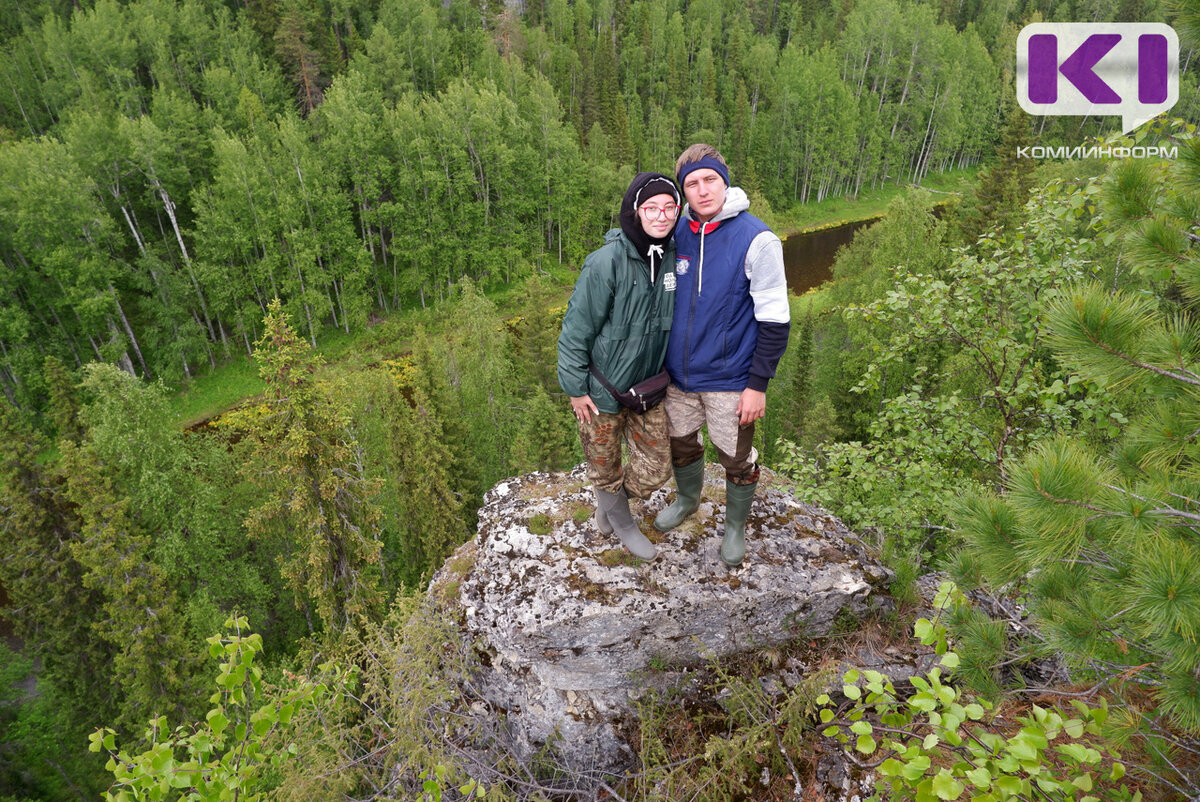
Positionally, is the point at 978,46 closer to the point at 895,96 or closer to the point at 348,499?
the point at 895,96

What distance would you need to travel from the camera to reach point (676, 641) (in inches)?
216

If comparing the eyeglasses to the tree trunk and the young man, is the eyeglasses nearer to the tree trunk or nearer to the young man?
the young man

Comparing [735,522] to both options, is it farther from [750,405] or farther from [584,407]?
[584,407]

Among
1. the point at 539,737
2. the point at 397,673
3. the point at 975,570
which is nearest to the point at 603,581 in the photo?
the point at 539,737

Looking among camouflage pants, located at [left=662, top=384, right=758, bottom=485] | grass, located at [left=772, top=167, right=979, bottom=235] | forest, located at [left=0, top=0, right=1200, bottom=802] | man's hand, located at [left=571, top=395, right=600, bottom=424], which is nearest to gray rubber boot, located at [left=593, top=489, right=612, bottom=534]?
camouflage pants, located at [left=662, top=384, right=758, bottom=485]

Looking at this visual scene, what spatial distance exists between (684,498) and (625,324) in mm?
Result: 2195

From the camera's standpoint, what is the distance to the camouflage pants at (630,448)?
4.97 meters

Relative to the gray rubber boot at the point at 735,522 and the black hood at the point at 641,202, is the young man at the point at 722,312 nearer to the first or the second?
the black hood at the point at 641,202

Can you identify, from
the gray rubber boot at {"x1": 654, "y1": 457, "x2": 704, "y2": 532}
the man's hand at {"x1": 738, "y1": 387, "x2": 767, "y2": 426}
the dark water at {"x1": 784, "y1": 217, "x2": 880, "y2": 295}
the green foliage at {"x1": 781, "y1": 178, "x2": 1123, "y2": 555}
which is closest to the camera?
the man's hand at {"x1": 738, "y1": 387, "x2": 767, "y2": 426}

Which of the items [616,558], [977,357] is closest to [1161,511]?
[616,558]

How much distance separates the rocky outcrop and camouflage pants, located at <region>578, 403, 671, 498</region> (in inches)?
39.3

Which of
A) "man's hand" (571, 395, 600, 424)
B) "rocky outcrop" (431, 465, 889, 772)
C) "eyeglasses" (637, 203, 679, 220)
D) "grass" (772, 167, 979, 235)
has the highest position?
"eyeglasses" (637, 203, 679, 220)

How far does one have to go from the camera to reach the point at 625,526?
18.9ft

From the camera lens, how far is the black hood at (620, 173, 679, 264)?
408 cm
